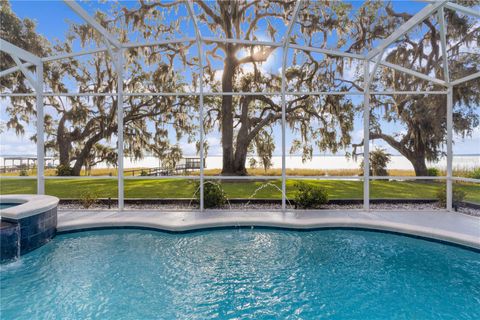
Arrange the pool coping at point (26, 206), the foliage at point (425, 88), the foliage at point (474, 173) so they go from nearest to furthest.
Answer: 1. the pool coping at point (26, 206)
2. the foliage at point (425, 88)
3. the foliage at point (474, 173)

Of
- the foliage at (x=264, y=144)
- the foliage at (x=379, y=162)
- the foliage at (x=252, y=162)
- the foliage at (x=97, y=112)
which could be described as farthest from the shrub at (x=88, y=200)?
the foliage at (x=379, y=162)

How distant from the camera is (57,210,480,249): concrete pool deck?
16.0 feet

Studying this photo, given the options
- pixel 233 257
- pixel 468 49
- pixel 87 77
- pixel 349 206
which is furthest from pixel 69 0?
pixel 468 49

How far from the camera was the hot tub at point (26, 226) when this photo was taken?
388 centimetres

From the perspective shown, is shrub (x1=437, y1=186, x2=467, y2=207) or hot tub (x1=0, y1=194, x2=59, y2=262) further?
shrub (x1=437, y1=186, x2=467, y2=207)

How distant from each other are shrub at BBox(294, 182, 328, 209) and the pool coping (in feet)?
16.5

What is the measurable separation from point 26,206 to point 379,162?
12633 mm

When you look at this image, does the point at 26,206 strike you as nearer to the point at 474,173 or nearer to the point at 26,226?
the point at 26,226

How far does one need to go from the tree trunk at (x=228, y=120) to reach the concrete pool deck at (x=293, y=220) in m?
4.79

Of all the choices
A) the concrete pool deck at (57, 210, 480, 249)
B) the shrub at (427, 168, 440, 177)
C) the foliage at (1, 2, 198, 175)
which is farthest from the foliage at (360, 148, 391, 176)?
the foliage at (1, 2, 198, 175)

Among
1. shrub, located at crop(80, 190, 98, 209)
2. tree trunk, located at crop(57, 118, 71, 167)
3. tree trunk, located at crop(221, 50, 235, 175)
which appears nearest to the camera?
shrub, located at crop(80, 190, 98, 209)

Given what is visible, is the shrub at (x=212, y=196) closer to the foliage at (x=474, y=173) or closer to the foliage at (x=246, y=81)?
the foliage at (x=246, y=81)

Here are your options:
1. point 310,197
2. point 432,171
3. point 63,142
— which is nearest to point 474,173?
point 432,171

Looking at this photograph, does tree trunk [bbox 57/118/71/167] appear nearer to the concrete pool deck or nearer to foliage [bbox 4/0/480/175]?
foliage [bbox 4/0/480/175]
